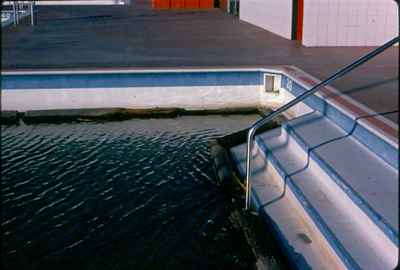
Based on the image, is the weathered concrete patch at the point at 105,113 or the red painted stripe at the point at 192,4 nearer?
the weathered concrete patch at the point at 105,113

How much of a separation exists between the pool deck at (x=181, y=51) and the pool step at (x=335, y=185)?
2.30 ft

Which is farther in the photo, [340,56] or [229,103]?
[340,56]

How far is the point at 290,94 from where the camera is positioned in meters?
8.53

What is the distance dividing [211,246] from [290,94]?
14.0ft

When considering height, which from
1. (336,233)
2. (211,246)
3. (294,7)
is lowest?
(211,246)

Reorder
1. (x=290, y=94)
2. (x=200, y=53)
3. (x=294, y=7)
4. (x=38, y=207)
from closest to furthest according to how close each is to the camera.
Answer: (x=38, y=207), (x=290, y=94), (x=200, y=53), (x=294, y=7)

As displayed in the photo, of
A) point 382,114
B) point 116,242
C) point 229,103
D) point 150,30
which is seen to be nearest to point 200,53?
point 229,103

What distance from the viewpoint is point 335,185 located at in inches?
189

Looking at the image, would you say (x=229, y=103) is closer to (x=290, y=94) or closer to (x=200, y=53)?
(x=290, y=94)

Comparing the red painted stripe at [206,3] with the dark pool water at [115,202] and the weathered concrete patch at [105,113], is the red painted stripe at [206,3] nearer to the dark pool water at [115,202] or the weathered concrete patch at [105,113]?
the weathered concrete patch at [105,113]

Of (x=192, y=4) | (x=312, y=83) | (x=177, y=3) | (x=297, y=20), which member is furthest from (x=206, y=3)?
(x=312, y=83)

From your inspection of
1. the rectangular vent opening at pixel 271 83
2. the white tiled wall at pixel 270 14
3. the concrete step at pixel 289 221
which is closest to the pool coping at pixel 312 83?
the rectangular vent opening at pixel 271 83

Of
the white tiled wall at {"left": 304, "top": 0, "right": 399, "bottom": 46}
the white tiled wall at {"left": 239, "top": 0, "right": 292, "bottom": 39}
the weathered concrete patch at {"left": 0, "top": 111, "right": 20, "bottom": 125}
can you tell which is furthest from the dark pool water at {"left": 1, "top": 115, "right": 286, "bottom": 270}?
the white tiled wall at {"left": 239, "top": 0, "right": 292, "bottom": 39}

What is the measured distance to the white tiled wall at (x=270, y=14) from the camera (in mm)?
13024
